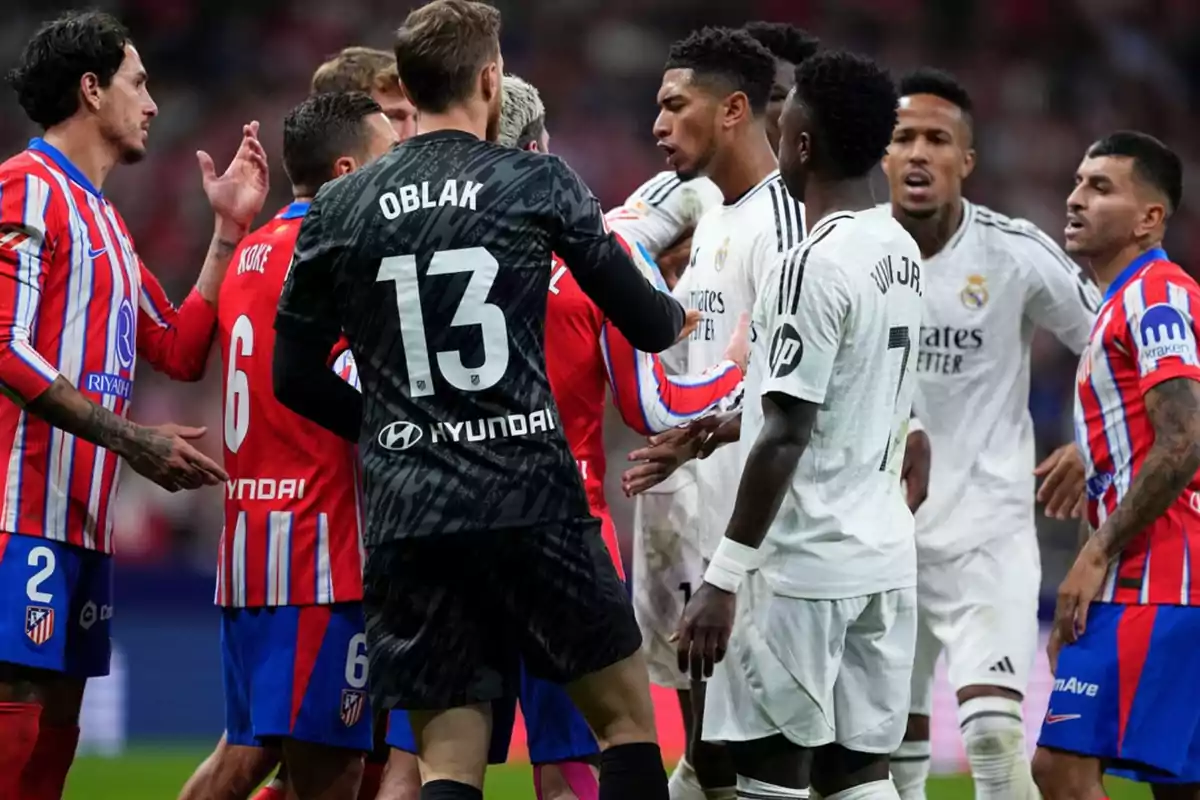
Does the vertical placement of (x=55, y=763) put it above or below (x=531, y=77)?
below

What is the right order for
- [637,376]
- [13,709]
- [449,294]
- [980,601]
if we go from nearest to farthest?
[449,294] < [13,709] < [637,376] < [980,601]

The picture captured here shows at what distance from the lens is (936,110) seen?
7039 millimetres

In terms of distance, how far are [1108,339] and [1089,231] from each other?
472mm

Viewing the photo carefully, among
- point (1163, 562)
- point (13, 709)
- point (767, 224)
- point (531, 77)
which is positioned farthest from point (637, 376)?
point (531, 77)

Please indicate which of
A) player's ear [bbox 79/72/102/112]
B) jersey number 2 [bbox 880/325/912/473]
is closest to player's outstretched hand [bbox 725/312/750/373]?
jersey number 2 [bbox 880/325/912/473]

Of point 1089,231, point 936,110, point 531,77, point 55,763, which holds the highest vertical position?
point 531,77

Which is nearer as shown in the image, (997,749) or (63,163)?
(63,163)

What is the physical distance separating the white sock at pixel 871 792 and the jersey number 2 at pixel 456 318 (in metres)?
1.64

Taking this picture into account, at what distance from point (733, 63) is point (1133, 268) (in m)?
1.58

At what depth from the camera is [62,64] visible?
5.52m

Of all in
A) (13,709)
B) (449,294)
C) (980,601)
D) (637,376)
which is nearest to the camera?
(449,294)

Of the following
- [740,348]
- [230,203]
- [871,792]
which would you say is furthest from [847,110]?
[230,203]

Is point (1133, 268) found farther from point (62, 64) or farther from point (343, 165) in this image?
point (62, 64)

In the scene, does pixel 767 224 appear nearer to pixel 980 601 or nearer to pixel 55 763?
pixel 980 601
